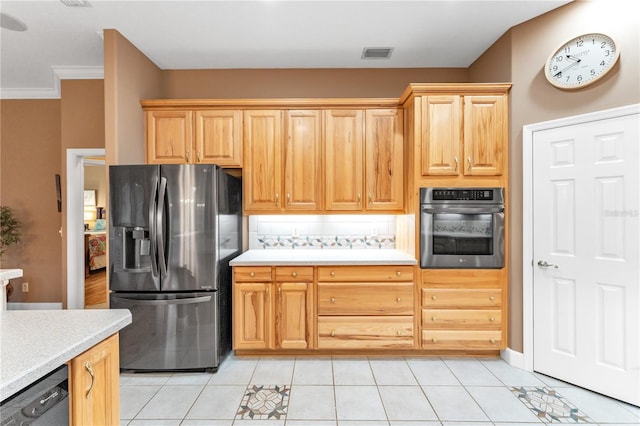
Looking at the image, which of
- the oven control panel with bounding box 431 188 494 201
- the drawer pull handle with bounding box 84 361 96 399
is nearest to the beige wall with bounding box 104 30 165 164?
the drawer pull handle with bounding box 84 361 96 399

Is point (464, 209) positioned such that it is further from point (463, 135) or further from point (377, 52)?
point (377, 52)

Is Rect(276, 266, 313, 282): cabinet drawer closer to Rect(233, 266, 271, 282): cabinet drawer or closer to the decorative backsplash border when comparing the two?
Rect(233, 266, 271, 282): cabinet drawer

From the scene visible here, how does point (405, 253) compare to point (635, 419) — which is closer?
point (635, 419)

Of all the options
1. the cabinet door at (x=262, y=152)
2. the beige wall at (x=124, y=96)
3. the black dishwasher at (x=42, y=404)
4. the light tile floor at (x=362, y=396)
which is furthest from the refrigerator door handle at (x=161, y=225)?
the black dishwasher at (x=42, y=404)

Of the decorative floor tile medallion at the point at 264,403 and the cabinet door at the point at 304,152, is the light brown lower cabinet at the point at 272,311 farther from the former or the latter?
the cabinet door at the point at 304,152

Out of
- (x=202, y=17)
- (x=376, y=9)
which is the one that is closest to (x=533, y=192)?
(x=376, y=9)

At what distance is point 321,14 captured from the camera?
2.50m

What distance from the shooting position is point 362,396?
7.34 ft

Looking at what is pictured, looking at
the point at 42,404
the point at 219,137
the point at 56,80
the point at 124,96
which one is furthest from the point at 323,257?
the point at 56,80

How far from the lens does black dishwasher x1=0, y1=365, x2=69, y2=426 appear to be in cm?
80

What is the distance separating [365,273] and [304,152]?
1.31m

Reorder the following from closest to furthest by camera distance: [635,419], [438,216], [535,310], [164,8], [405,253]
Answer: [635,419]
[164,8]
[535,310]
[438,216]
[405,253]

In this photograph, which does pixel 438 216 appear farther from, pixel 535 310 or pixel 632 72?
Result: pixel 632 72

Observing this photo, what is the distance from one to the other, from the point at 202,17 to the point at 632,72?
3.19m
